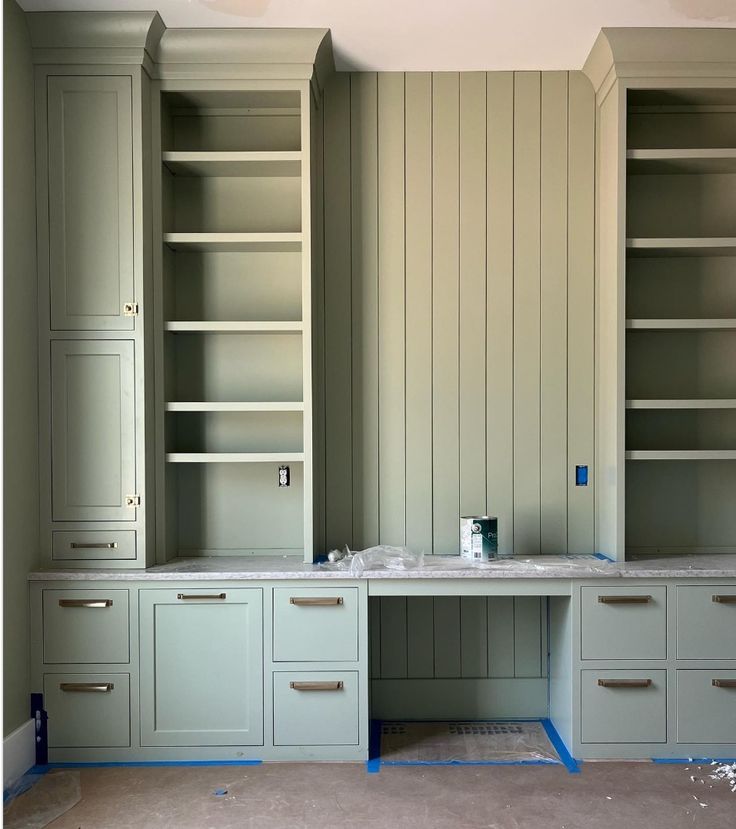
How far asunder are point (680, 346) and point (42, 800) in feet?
10.4

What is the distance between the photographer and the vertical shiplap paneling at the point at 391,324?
135 inches

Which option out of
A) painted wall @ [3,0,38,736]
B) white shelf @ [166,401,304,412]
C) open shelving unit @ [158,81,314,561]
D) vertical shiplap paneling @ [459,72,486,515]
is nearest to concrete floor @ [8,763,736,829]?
painted wall @ [3,0,38,736]

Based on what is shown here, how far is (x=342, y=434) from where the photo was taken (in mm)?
3441

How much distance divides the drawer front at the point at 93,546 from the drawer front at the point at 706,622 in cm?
223

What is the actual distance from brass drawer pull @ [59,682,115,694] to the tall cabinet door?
2.11 feet

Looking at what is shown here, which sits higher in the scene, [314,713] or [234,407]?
[234,407]

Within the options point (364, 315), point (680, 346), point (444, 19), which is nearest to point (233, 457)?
point (364, 315)

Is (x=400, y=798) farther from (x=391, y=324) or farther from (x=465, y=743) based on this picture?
(x=391, y=324)

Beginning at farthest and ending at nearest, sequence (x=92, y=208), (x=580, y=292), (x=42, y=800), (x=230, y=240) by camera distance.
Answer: (x=580, y=292) < (x=230, y=240) < (x=92, y=208) < (x=42, y=800)

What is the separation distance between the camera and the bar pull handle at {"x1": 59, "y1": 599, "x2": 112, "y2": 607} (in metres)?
2.99

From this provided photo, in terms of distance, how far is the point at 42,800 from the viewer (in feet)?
8.91

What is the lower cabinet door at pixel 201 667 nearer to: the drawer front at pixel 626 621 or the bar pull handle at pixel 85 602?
the bar pull handle at pixel 85 602

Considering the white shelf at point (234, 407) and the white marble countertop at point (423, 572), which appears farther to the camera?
the white shelf at point (234, 407)

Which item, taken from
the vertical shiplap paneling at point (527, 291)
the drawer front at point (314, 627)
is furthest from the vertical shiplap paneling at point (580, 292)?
the drawer front at point (314, 627)
